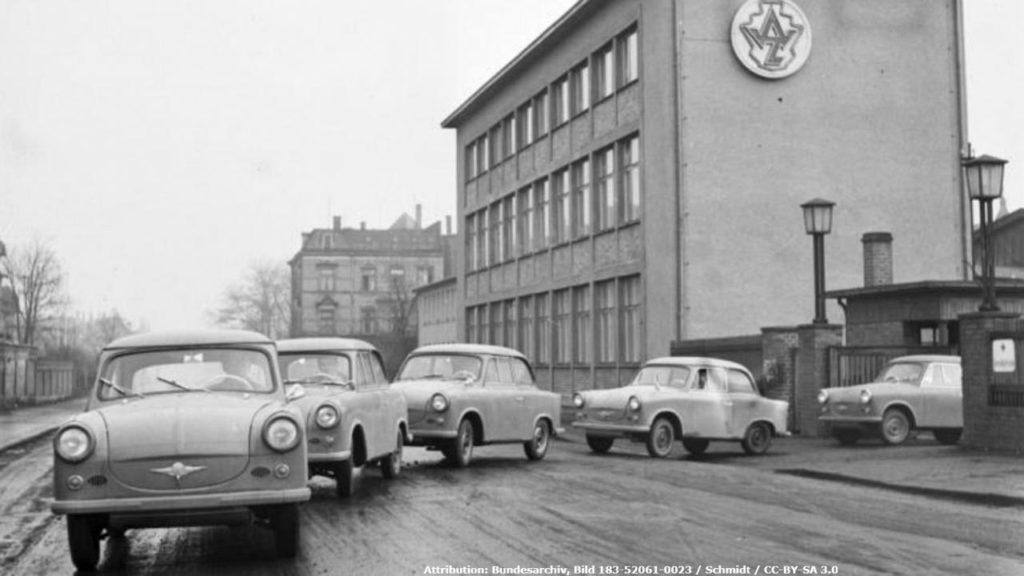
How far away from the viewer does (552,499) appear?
12.3 m

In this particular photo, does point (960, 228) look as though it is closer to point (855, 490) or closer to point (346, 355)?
point (855, 490)

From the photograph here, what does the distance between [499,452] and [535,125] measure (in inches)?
1066

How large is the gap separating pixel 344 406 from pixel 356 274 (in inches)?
4373

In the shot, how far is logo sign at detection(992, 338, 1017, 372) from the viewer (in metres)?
17.5

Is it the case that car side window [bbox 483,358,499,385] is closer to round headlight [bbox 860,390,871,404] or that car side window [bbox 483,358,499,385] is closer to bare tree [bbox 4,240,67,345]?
round headlight [bbox 860,390,871,404]

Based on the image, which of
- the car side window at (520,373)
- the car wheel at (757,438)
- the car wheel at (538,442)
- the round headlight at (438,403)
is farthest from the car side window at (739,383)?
the round headlight at (438,403)

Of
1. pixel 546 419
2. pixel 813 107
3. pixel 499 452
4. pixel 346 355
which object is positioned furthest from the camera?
pixel 813 107

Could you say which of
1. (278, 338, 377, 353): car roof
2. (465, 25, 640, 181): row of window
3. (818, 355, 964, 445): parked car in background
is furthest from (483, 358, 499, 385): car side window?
(465, 25, 640, 181): row of window

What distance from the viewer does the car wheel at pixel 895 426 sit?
20359 mm

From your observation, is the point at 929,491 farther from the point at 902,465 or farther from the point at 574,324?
the point at 574,324

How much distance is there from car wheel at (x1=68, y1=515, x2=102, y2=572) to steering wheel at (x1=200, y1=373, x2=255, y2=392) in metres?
1.54

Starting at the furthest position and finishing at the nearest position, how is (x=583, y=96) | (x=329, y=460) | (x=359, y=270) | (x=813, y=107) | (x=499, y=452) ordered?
(x=359, y=270)
(x=583, y=96)
(x=813, y=107)
(x=499, y=452)
(x=329, y=460)

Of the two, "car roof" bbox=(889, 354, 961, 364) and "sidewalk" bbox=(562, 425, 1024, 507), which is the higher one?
"car roof" bbox=(889, 354, 961, 364)

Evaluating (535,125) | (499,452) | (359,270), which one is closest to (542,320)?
(535,125)
